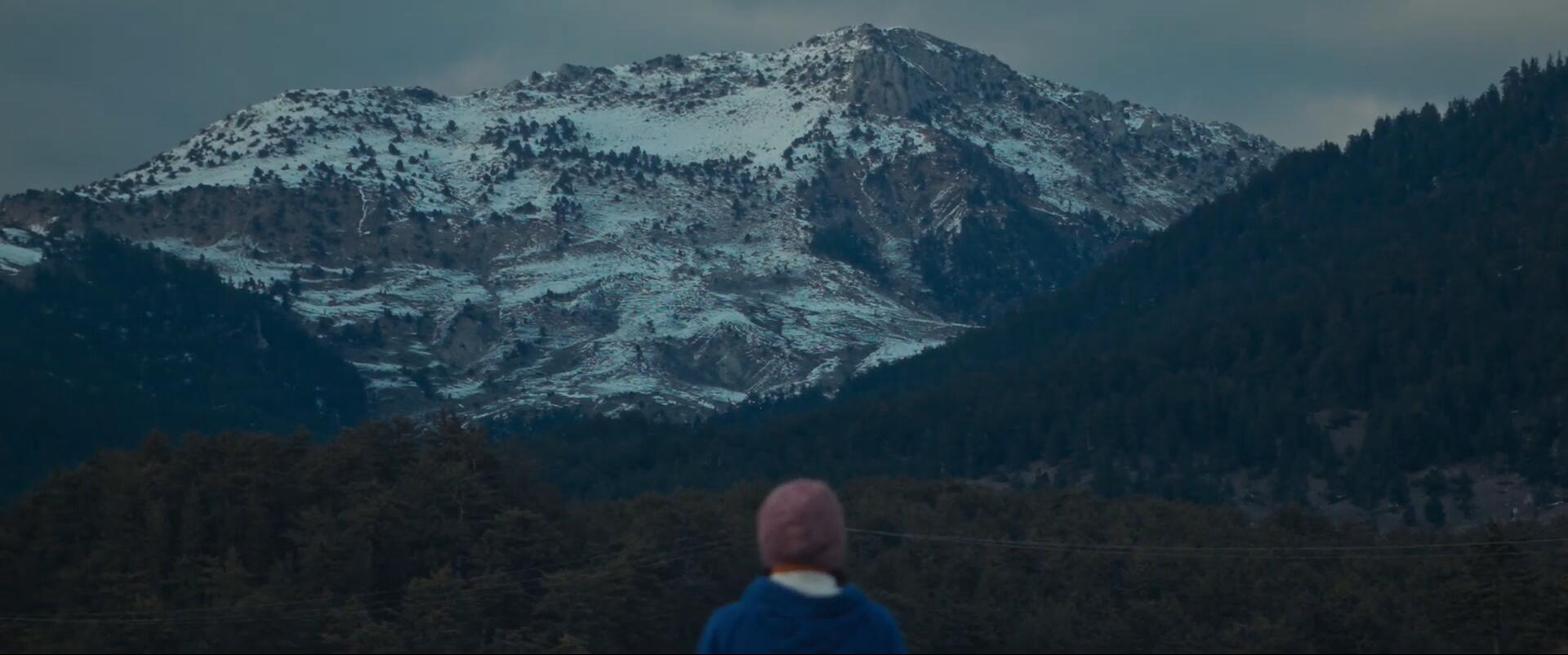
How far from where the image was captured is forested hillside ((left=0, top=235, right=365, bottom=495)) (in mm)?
141625

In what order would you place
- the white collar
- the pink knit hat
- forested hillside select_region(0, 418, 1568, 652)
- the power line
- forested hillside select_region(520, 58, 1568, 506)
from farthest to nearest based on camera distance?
forested hillside select_region(520, 58, 1568, 506) < the power line < forested hillside select_region(0, 418, 1568, 652) < the white collar < the pink knit hat

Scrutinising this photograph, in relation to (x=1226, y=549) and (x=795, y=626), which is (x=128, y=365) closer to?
(x=1226, y=549)

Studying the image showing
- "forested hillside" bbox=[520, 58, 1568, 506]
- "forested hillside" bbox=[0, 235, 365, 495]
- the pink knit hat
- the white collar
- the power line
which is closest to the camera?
the pink knit hat

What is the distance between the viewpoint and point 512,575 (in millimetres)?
55281

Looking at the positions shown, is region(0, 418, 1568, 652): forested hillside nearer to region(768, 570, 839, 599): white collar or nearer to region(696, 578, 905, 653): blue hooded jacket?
region(696, 578, 905, 653): blue hooded jacket

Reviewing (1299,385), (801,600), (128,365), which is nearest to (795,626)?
(801,600)

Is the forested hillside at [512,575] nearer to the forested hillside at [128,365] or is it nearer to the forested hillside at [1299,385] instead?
the forested hillside at [1299,385]

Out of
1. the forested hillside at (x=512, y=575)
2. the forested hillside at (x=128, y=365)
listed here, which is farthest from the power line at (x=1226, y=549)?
the forested hillside at (x=128, y=365)

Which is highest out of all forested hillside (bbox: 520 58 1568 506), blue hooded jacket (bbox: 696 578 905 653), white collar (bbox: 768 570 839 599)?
forested hillside (bbox: 520 58 1568 506)

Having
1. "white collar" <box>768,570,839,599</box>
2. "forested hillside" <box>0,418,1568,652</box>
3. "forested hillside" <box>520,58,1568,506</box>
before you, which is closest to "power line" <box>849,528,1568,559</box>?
"forested hillside" <box>0,418,1568,652</box>

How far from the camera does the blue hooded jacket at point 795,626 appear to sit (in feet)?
31.8

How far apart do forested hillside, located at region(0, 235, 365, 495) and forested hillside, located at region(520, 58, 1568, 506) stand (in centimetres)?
3709

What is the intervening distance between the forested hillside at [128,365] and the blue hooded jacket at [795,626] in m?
131

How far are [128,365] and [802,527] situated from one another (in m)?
178
